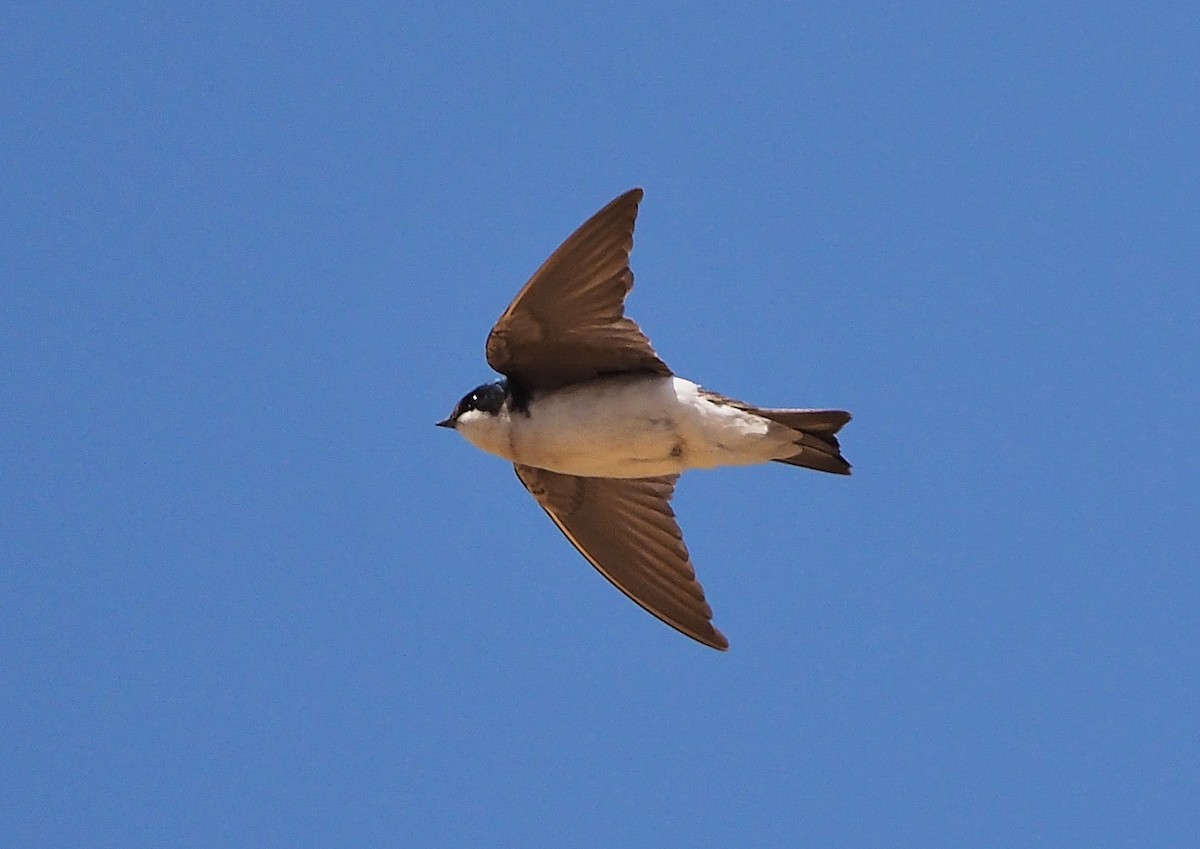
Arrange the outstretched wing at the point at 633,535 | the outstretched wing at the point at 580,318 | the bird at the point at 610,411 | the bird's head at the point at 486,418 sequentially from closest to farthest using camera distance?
the outstretched wing at the point at 580,318 < the bird at the point at 610,411 < the bird's head at the point at 486,418 < the outstretched wing at the point at 633,535

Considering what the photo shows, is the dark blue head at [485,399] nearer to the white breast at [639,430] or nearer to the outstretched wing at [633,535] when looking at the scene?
the white breast at [639,430]

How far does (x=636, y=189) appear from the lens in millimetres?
6473

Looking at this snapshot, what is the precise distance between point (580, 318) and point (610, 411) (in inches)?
15.0

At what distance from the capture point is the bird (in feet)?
22.1

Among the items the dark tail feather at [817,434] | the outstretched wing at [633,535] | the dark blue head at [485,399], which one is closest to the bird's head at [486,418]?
the dark blue head at [485,399]

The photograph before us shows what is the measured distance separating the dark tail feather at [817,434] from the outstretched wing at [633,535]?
743 mm

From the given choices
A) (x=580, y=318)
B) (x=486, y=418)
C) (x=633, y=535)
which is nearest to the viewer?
(x=580, y=318)

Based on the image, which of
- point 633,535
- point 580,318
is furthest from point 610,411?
point 633,535

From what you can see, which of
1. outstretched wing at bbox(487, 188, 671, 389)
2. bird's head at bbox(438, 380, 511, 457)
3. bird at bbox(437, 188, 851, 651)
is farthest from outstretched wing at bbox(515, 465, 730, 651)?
outstretched wing at bbox(487, 188, 671, 389)

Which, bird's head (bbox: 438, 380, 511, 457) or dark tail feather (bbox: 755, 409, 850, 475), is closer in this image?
dark tail feather (bbox: 755, 409, 850, 475)

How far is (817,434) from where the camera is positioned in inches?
271

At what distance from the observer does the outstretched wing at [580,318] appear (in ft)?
21.5

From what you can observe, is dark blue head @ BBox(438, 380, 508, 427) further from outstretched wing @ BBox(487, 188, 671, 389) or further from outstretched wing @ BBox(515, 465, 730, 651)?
outstretched wing @ BBox(515, 465, 730, 651)

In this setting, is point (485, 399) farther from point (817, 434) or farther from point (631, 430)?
point (817, 434)
